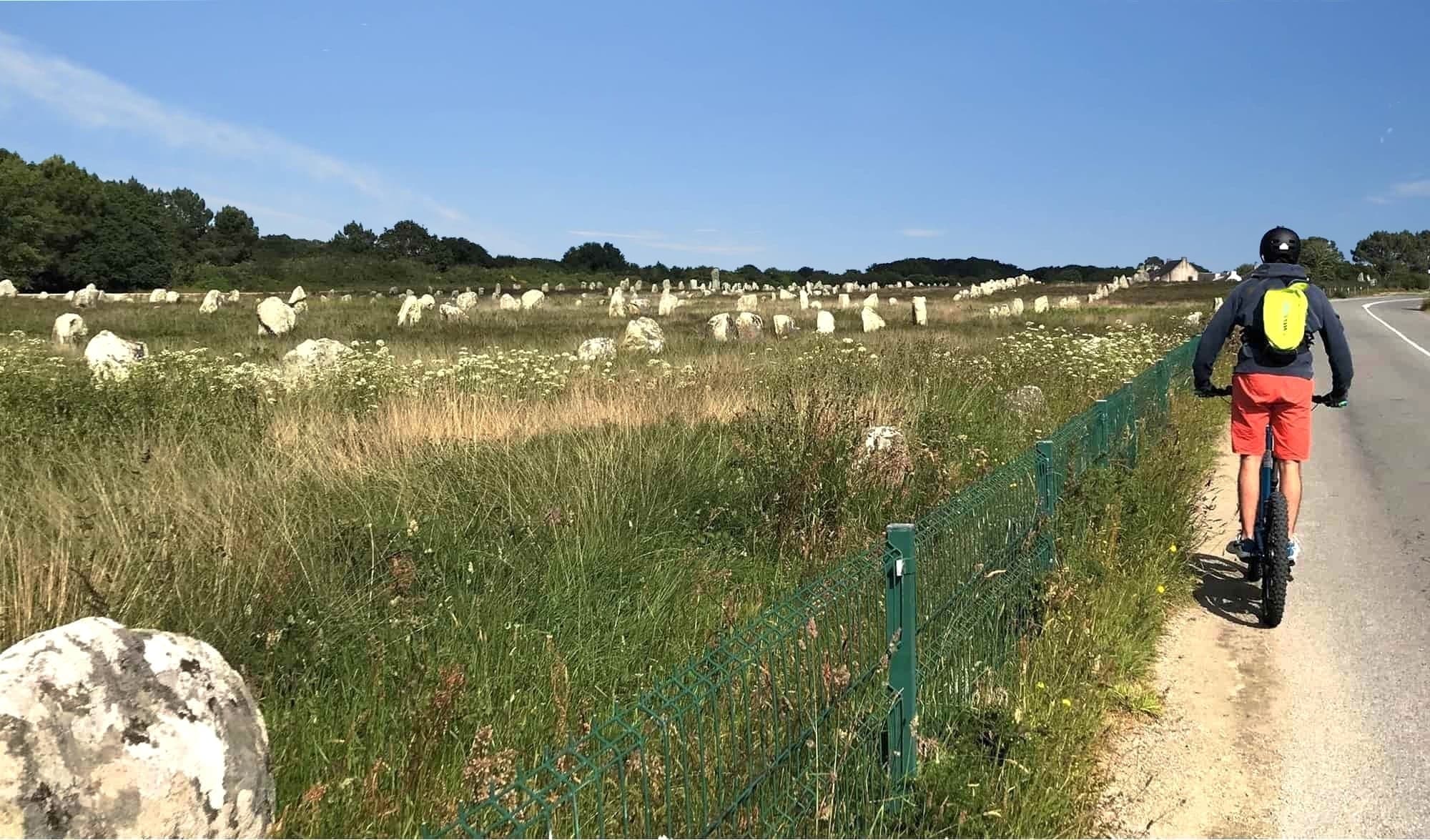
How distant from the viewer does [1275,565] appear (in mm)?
5176

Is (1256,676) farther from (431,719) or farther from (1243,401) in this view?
(431,719)

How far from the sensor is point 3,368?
34.6 feet

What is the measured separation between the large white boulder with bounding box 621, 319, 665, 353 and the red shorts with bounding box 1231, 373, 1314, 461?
584 inches

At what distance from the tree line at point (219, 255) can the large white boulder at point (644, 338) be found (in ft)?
156

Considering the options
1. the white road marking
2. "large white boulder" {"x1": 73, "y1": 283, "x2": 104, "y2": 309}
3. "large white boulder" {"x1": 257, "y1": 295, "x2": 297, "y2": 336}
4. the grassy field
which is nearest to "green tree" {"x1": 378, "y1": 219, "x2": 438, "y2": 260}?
"large white boulder" {"x1": 73, "y1": 283, "x2": 104, "y2": 309}

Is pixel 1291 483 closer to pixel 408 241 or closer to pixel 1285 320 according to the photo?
pixel 1285 320

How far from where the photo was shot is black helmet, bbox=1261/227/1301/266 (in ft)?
17.8

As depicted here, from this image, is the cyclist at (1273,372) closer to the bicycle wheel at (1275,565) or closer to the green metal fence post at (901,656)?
the bicycle wheel at (1275,565)

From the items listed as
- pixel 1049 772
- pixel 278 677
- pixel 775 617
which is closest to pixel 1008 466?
pixel 1049 772

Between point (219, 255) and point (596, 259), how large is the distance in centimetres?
3759

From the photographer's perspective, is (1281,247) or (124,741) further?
(1281,247)

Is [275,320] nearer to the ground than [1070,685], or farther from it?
farther from it

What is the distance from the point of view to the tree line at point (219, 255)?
69125 mm

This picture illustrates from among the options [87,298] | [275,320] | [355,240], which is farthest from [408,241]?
[275,320]
